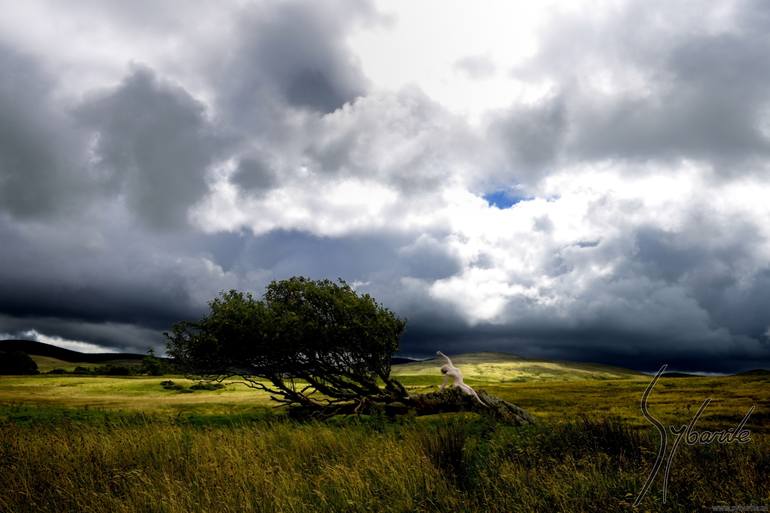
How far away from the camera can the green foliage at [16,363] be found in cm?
13275

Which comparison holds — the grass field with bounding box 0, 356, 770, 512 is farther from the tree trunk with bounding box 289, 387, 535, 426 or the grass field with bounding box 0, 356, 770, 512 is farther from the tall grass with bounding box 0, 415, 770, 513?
the tree trunk with bounding box 289, 387, 535, 426

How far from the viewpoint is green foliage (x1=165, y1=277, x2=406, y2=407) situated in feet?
106

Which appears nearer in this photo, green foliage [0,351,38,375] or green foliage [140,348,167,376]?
green foliage [140,348,167,376]

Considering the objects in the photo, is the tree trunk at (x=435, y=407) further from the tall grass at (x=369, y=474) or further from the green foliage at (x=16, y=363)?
the green foliage at (x=16, y=363)

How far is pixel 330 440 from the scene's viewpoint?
44.2 feet

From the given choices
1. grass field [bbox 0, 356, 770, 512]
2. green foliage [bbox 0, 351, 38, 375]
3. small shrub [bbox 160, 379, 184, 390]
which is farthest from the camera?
green foliage [bbox 0, 351, 38, 375]

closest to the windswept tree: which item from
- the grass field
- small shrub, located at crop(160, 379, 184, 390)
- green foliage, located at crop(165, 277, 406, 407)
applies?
green foliage, located at crop(165, 277, 406, 407)

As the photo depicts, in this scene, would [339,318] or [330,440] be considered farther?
[339,318]

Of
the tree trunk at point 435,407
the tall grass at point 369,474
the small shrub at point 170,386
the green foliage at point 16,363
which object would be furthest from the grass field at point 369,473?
the green foliage at point 16,363

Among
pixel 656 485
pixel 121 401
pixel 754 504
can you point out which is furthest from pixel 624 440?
pixel 121 401

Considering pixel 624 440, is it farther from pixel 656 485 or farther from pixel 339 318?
pixel 339 318

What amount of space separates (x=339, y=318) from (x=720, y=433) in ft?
86.2

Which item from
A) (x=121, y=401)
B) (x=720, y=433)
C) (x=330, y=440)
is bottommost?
(x=121, y=401)

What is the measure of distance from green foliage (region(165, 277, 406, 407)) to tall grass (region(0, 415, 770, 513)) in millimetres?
18388
